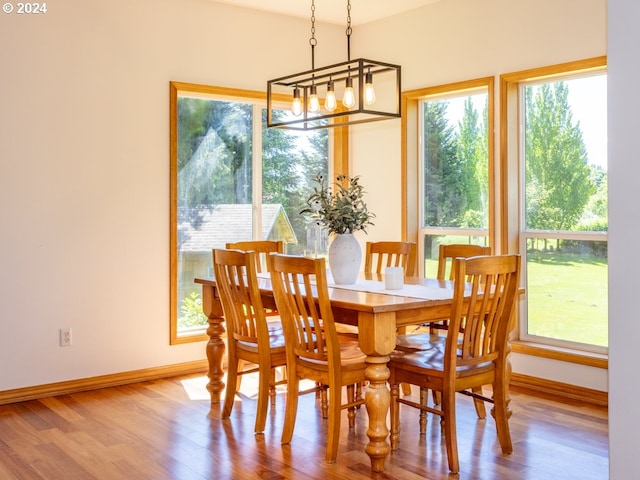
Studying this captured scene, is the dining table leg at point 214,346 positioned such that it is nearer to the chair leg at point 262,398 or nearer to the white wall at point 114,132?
the chair leg at point 262,398

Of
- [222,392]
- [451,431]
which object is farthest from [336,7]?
[451,431]

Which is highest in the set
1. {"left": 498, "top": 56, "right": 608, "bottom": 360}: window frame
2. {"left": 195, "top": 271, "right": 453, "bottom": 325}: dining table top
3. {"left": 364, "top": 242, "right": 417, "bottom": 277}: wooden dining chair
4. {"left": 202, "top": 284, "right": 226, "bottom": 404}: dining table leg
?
{"left": 498, "top": 56, "right": 608, "bottom": 360}: window frame

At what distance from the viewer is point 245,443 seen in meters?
3.46

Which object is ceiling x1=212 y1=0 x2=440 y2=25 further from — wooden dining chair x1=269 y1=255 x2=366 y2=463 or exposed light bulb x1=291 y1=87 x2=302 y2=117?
wooden dining chair x1=269 y1=255 x2=366 y2=463

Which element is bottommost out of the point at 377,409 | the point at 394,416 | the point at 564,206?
the point at 394,416

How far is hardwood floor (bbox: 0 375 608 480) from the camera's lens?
10.1 ft

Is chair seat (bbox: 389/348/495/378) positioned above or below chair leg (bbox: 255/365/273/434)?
above

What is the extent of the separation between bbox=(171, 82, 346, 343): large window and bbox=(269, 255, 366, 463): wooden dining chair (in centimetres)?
180

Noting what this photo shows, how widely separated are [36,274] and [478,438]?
2897 millimetres

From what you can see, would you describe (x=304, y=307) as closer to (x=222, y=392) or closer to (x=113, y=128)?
(x=222, y=392)

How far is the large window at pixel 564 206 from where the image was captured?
429 cm

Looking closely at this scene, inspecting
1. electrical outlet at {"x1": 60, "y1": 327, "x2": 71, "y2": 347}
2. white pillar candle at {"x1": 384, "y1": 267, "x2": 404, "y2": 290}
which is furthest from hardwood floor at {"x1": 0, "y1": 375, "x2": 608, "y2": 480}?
white pillar candle at {"x1": 384, "y1": 267, "x2": 404, "y2": 290}

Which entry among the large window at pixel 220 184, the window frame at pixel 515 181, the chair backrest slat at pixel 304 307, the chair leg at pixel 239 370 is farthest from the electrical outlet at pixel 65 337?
the window frame at pixel 515 181

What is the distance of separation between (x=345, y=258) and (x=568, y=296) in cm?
163
